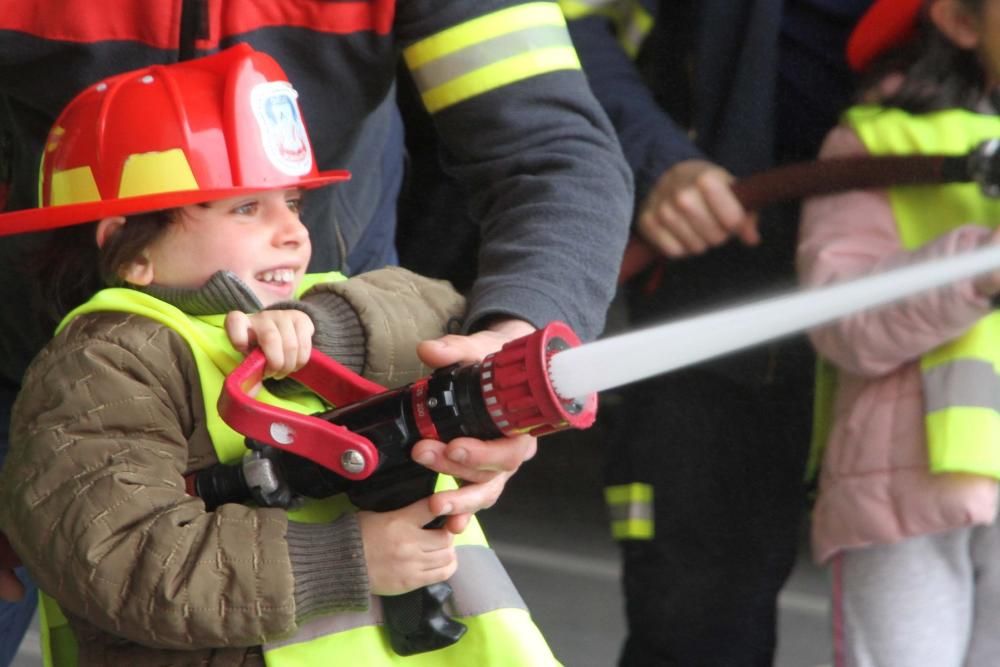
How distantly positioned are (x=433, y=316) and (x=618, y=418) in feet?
2.92

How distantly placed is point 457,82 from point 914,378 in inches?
28.2

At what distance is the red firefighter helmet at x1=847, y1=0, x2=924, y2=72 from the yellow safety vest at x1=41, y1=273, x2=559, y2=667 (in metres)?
1.02

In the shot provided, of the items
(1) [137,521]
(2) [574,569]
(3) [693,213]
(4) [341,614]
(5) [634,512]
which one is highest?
(1) [137,521]

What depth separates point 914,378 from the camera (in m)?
1.69

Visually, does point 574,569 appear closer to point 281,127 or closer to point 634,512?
point 634,512

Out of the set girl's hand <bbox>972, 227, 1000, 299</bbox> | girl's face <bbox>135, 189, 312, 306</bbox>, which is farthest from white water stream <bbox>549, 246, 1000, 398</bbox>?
girl's hand <bbox>972, 227, 1000, 299</bbox>

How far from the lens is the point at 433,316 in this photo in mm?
1193

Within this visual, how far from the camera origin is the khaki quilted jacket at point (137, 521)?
994 millimetres

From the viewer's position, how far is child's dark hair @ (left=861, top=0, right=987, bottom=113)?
1.77 meters

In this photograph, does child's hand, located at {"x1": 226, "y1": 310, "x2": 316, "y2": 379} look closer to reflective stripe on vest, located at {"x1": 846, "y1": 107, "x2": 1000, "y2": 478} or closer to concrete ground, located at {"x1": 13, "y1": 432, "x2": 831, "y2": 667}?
reflective stripe on vest, located at {"x1": 846, "y1": 107, "x2": 1000, "y2": 478}

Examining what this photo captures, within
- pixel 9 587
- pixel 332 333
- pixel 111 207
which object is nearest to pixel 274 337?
pixel 332 333

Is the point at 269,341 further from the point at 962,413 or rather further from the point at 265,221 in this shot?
the point at 962,413

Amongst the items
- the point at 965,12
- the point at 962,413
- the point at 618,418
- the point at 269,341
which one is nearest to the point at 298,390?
the point at 269,341

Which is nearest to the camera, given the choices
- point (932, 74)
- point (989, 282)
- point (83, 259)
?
point (83, 259)
